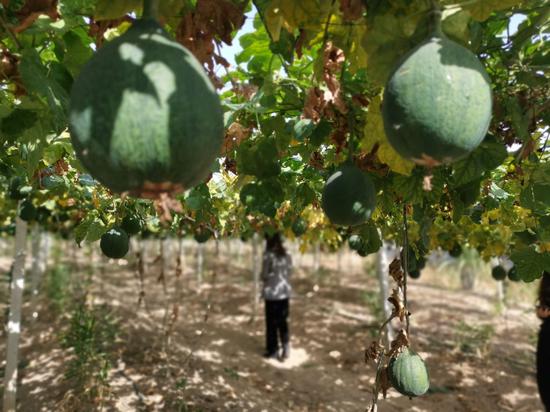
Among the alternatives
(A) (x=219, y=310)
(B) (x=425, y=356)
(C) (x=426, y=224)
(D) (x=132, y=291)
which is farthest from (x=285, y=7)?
(D) (x=132, y=291)

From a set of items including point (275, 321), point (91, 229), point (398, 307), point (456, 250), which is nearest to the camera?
point (398, 307)

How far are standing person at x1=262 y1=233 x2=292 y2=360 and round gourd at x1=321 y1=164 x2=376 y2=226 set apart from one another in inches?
237

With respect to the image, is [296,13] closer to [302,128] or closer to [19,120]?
[302,128]

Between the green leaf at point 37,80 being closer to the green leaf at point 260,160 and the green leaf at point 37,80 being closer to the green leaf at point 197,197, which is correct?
the green leaf at point 260,160

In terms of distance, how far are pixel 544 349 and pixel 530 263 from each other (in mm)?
2959

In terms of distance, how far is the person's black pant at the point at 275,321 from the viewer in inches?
A: 300

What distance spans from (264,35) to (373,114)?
742 mm

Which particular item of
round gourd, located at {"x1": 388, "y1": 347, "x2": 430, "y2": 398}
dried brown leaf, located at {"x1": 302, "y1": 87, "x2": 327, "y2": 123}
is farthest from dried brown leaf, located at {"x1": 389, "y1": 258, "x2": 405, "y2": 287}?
dried brown leaf, located at {"x1": 302, "y1": 87, "x2": 327, "y2": 123}

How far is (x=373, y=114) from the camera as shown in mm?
1473

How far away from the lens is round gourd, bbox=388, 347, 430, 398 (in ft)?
7.28

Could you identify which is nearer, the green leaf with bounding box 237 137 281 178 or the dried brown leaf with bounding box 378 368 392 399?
the green leaf with bounding box 237 137 281 178

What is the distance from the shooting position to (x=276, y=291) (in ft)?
24.3

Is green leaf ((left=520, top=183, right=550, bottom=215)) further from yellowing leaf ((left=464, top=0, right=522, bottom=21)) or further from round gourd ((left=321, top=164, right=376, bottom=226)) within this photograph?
yellowing leaf ((left=464, top=0, right=522, bottom=21))

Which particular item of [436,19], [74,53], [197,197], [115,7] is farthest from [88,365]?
[436,19]
